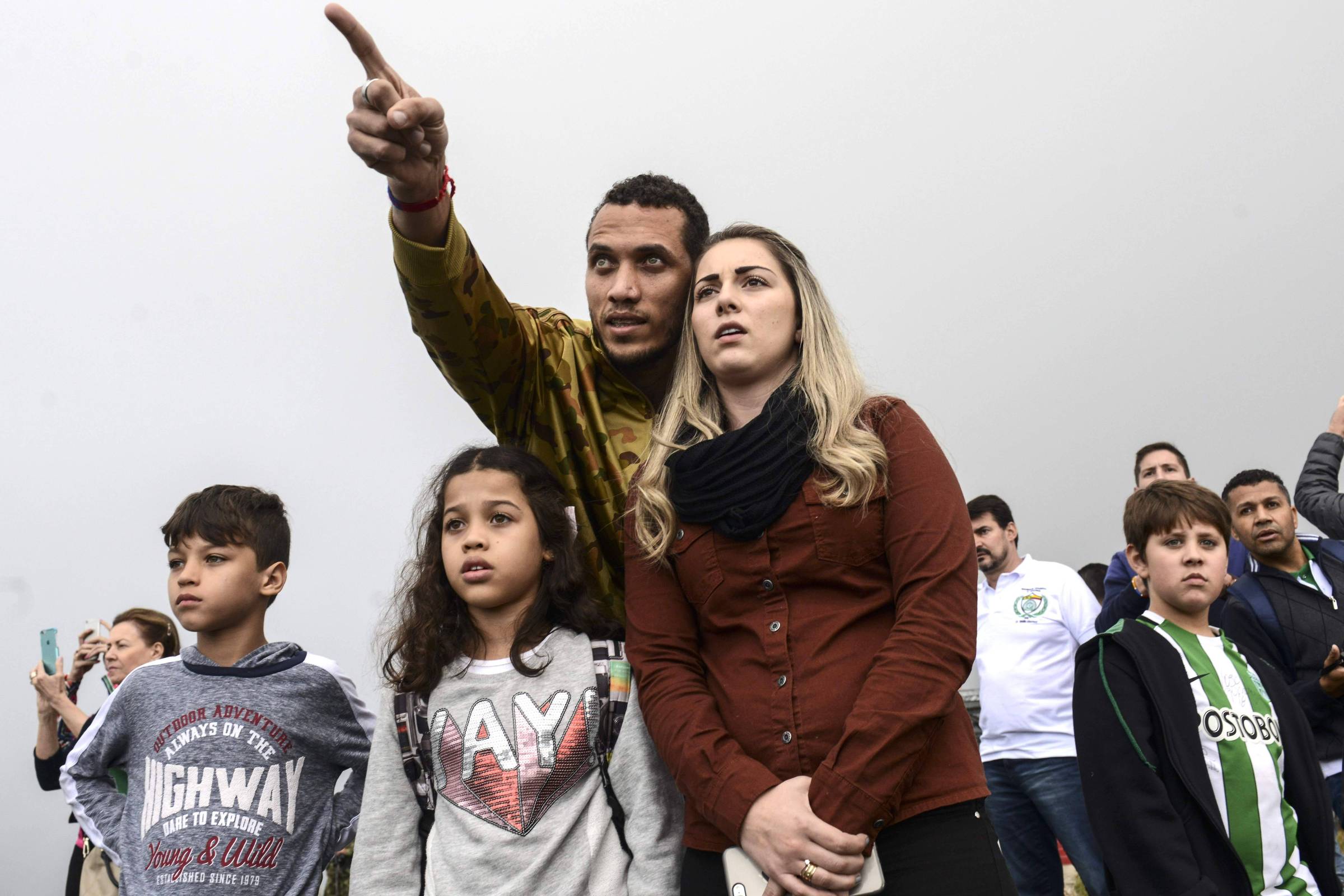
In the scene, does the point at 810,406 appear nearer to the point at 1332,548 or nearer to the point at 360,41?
the point at 360,41

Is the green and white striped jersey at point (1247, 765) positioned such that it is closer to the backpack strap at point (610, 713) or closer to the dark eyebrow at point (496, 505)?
the backpack strap at point (610, 713)

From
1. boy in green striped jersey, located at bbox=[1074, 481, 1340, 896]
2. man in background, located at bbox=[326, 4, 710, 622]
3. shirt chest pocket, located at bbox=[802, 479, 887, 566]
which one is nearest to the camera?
shirt chest pocket, located at bbox=[802, 479, 887, 566]

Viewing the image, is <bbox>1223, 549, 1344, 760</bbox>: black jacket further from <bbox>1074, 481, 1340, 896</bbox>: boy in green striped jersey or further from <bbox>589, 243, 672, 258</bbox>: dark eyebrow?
<bbox>589, 243, 672, 258</bbox>: dark eyebrow

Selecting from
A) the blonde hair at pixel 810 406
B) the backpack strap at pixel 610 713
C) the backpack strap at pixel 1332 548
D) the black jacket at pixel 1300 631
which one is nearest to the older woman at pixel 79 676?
the backpack strap at pixel 610 713

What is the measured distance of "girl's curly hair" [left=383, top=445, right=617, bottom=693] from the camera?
2.39 metres

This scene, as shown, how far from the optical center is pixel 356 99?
210 cm

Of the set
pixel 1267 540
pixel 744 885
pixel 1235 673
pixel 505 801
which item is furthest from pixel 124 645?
pixel 1267 540

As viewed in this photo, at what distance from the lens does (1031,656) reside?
5.22m

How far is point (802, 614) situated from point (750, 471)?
0.96 feet

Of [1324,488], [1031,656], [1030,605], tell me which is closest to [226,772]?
[1031,656]

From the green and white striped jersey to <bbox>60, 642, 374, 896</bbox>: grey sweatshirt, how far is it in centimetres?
220

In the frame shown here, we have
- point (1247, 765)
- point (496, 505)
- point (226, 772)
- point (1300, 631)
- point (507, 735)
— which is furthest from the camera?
point (1300, 631)

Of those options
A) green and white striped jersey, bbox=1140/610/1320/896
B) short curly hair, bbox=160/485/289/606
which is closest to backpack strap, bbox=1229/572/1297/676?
green and white striped jersey, bbox=1140/610/1320/896

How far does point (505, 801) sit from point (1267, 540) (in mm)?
3555
